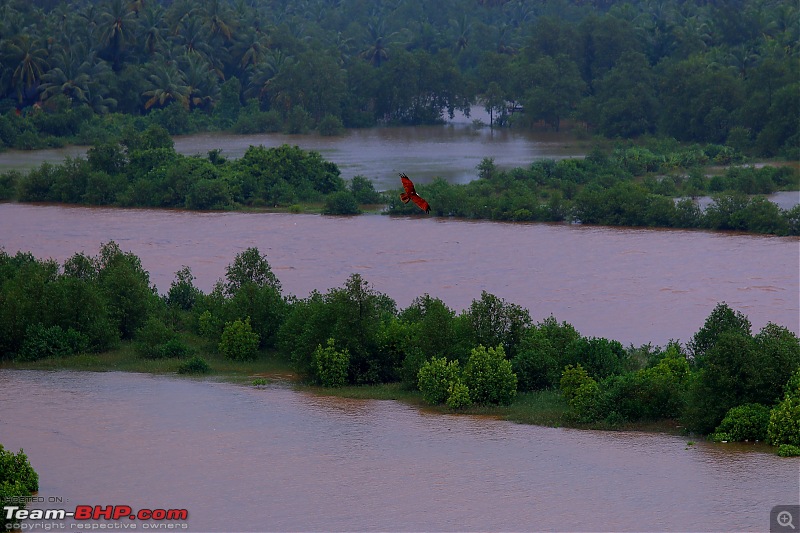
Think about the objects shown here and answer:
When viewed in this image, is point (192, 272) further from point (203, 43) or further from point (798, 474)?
point (203, 43)

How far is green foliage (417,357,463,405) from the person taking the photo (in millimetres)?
15742

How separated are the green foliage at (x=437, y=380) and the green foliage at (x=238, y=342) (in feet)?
11.5

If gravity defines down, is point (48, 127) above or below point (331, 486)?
above

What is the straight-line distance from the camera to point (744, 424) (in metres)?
13.6

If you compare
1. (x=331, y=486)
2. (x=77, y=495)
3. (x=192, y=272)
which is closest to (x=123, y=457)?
→ (x=77, y=495)

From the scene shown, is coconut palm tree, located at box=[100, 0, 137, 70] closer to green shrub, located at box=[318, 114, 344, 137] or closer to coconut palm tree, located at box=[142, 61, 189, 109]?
coconut palm tree, located at box=[142, 61, 189, 109]

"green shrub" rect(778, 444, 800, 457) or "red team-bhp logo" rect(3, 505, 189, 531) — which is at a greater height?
"green shrub" rect(778, 444, 800, 457)

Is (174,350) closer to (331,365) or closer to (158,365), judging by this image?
(158,365)

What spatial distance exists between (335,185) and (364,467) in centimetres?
2135

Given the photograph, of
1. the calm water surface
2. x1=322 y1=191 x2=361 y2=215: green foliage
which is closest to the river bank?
x1=322 y1=191 x2=361 y2=215: green foliage

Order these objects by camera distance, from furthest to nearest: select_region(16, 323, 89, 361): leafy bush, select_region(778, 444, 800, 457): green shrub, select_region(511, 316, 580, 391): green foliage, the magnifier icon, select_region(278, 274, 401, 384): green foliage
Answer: select_region(16, 323, 89, 361): leafy bush < select_region(278, 274, 401, 384): green foliage < select_region(511, 316, 580, 391): green foliage < select_region(778, 444, 800, 457): green shrub < the magnifier icon

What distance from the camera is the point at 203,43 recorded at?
175 feet

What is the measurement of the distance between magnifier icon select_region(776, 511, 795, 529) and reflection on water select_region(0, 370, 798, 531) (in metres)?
0.14

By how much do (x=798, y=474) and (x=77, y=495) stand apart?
24.9ft
